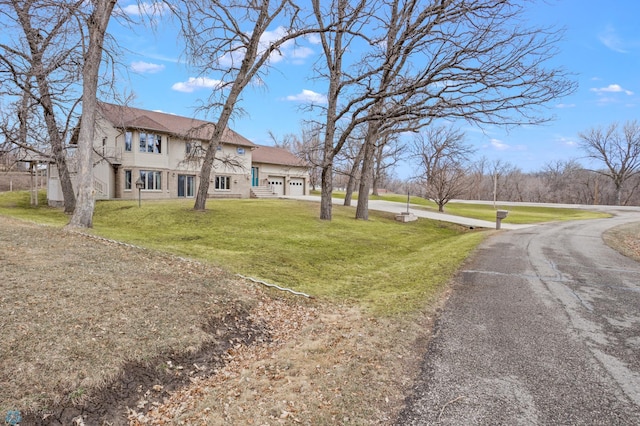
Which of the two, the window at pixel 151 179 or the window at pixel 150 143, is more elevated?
the window at pixel 150 143

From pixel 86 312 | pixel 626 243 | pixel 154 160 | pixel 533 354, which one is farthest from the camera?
pixel 154 160

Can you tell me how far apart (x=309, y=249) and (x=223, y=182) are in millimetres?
22381

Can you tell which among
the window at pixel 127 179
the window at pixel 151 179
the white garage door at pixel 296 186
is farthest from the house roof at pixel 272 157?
the window at pixel 127 179

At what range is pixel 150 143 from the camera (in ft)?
85.4

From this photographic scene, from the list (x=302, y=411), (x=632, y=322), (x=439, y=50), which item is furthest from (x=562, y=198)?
(x=302, y=411)

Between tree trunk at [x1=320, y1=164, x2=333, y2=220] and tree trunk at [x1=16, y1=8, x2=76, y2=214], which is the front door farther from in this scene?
tree trunk at [x1=320, y1=164, x2=333, y2=220]

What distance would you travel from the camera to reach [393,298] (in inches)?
252

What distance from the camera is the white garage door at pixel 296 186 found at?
133ft


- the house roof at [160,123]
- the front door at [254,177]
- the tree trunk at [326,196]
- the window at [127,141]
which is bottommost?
the tree trunk at [326,196]

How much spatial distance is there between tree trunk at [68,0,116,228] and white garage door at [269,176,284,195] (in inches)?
1048

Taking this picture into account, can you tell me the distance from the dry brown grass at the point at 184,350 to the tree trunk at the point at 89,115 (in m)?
5.34

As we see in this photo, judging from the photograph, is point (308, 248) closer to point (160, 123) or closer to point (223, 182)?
point (223, 182)

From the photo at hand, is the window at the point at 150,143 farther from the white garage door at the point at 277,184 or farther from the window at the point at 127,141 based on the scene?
the white garage door at the point at 277,184

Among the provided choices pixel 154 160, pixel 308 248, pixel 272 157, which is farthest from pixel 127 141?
pixel 308 248
